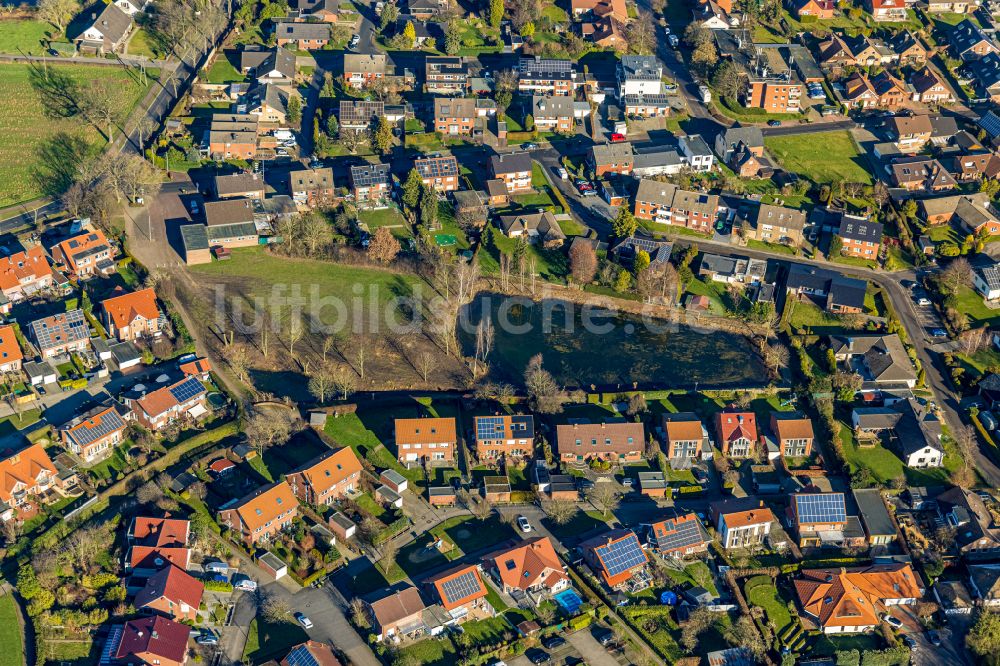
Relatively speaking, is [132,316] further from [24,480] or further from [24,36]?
[24,36]

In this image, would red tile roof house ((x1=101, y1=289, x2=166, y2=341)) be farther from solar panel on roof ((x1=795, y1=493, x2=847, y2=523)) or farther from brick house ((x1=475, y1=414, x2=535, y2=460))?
solar panel on roof ((x1=795, y1=493, x2=847, y2=523))

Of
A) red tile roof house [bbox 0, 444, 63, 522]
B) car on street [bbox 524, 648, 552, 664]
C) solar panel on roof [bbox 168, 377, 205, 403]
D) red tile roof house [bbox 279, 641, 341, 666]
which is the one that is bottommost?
car on street [bbox 524, 648, 552, 664]

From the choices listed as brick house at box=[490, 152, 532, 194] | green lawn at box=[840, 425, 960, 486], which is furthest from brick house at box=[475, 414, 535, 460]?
brick house at box=[490, 152, 532, 194]

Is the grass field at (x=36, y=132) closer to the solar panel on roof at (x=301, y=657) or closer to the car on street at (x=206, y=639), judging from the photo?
the car on street at (x=206, y=639)

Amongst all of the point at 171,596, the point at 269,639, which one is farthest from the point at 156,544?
the point at 269,639

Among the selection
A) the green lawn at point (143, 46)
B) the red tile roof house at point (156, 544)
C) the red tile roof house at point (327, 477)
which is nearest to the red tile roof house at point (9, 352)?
the red tile roof house at point (156, 544)

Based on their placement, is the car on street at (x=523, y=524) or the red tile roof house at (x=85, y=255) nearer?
the car on street at (x=523, y=524)

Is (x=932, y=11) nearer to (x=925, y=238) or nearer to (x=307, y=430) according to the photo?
(x=925, y=238)
